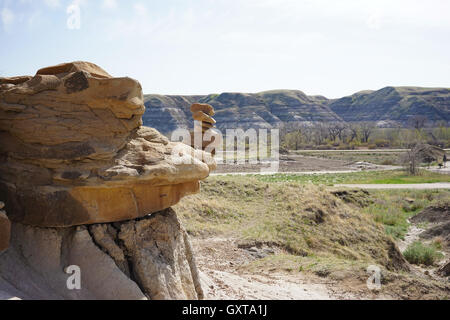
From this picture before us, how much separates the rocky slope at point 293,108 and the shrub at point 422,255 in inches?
3538

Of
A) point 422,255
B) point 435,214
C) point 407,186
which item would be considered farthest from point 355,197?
point 422,255

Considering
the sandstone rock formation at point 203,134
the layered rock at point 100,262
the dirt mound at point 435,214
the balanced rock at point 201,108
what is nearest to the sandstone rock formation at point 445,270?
the dirt mound at point 435,214

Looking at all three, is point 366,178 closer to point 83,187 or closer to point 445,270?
point 445,270

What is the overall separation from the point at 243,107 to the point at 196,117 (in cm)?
10960

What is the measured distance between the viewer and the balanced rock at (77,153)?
5.07 metres

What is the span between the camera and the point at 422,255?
13094 millimetres

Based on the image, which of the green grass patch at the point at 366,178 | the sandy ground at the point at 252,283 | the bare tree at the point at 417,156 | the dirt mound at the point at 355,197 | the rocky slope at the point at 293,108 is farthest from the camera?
the rocky slope at the point at 293,108

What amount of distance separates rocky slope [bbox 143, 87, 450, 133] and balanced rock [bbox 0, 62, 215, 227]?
97.2 m

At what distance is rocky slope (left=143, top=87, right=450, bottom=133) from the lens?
4294 inches

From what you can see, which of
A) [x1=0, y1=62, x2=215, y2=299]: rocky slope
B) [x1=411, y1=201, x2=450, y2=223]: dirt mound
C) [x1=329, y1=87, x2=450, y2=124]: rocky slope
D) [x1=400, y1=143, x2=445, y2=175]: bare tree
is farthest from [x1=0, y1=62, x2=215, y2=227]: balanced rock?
[x1=329, y1=87, x2=450, y2=124]: rocky slope

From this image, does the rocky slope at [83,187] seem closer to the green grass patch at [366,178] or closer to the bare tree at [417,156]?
the green grass patch at [366,178]

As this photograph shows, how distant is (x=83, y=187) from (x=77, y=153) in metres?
0.48

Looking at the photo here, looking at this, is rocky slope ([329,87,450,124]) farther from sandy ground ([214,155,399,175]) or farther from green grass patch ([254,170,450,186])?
green grass patch ([254,170,450,186])
